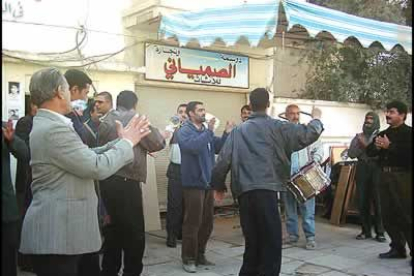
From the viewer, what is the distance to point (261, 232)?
14.9 ft

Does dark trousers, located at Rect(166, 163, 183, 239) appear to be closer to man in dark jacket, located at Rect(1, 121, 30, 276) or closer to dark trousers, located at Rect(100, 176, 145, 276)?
dark trousers, located at Rect(100, 176, 145, 276)

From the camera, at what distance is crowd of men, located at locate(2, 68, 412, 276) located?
2.73 meters

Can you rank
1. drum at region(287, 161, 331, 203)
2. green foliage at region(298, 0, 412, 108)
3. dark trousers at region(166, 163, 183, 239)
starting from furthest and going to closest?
1. green foliage at region(298, 0, 412, 108)
2. dark trousers at region(166, 163, 183, 239)
3. drum at region(287, 161, 331, 203)

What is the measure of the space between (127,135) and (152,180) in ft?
16.5

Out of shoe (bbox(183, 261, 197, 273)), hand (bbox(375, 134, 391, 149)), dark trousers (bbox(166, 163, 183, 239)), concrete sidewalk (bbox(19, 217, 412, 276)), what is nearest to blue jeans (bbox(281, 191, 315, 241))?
concrete sidewalk (bbox(19, 217, 412, 276))

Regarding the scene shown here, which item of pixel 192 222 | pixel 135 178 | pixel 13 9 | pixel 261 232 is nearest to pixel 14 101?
pixel 13 9

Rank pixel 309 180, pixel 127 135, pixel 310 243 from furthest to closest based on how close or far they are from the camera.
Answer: pixel 310 243, pixel 309 180, pixel 127 135

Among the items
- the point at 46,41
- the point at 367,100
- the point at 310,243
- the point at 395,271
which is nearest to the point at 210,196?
the point at 310,243

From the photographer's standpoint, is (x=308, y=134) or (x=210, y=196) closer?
(x=308, y=134)

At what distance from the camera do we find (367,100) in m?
11.5

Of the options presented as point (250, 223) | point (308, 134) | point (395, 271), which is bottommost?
point (395, 271)

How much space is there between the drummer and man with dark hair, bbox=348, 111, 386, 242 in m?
0.75

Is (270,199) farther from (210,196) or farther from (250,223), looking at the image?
(210,196)

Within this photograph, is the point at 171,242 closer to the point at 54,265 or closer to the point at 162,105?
the point at 162,105
